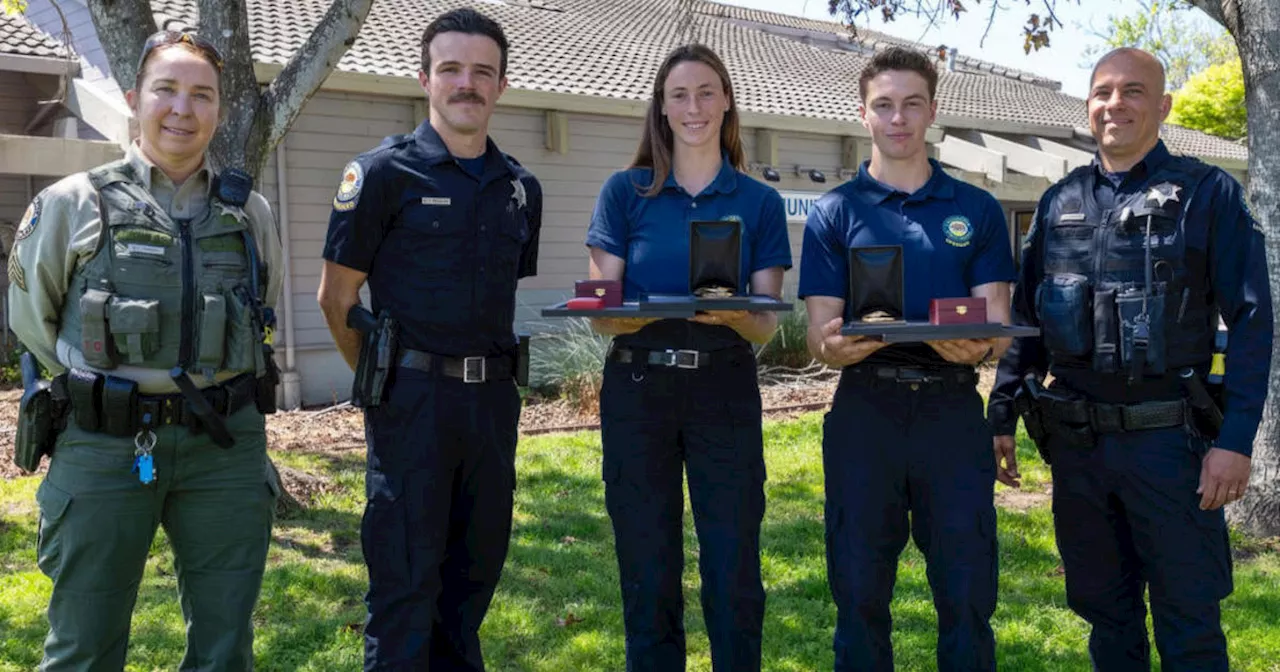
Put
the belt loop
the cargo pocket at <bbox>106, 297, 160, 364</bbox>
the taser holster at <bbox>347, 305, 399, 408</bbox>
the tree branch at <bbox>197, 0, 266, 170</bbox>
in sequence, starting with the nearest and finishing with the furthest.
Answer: the cargo pocket at <bbox>106, 297, 160, 364</bbox> < the taser holster at <bbox>347, 305, 399, 408</bbox> < the belt loop < the tree branch at <bbox>197, 0, 266, 170</bbox>

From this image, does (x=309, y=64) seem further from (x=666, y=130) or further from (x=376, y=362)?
(x=376, y=362)

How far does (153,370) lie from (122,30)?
3.51 meters

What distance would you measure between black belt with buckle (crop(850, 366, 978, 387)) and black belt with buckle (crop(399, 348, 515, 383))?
1.22m

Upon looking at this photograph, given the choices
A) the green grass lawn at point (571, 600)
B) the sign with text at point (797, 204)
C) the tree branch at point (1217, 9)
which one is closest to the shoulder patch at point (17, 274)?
the green grass lawn at point (571, 600)

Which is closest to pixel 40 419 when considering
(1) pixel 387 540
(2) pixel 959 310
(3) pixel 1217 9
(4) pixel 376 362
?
(4) pixel 376 362

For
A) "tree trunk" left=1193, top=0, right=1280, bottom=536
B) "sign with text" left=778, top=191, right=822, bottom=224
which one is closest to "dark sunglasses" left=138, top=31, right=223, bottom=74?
"tree trunk" left=1193, top=0, right=1280, bottom=536

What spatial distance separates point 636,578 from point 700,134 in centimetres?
149

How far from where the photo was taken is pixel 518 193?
149 inches

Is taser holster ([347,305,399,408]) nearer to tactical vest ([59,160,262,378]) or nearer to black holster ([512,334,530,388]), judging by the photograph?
Answer: tactical vest ([59,160,262,378])

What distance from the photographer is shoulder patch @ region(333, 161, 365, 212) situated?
3508mm

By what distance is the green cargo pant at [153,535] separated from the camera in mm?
3053

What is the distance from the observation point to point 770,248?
145 inches

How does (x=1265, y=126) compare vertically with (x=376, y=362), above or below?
above

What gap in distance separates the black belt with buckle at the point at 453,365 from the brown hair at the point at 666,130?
78 cm
